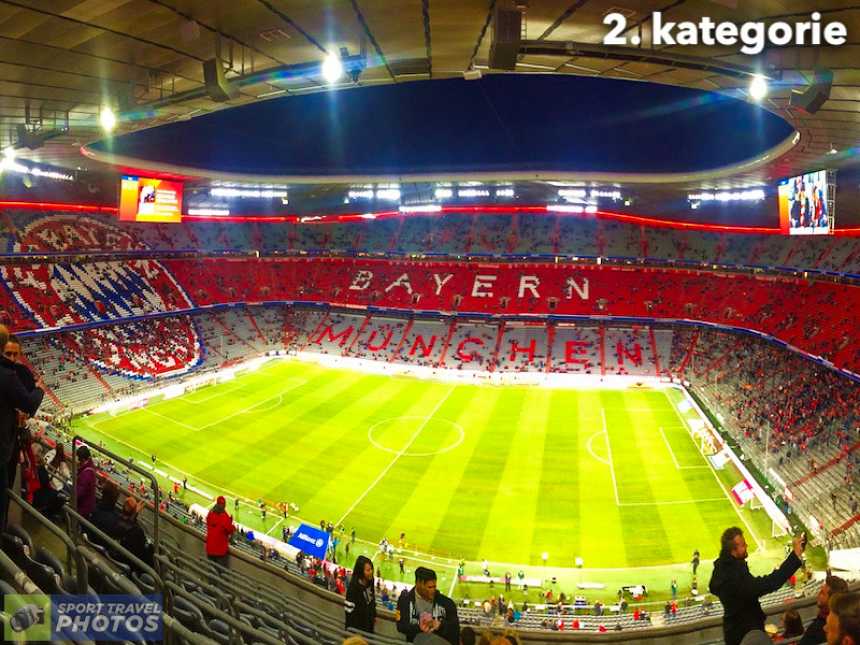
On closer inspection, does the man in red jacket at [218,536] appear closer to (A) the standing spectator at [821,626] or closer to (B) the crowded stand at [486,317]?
(B) the crowded stand at [486,317]

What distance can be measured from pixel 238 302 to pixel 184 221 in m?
11.5

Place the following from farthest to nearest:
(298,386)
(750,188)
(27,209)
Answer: (27,209), (298,386), (750,188)

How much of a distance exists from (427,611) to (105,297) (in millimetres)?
47406

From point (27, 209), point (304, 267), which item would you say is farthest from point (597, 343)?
point (27, 209)

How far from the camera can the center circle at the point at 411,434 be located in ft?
97.0

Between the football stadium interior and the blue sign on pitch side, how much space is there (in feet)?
0.41

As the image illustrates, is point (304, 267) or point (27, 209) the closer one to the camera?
point (27, 209)

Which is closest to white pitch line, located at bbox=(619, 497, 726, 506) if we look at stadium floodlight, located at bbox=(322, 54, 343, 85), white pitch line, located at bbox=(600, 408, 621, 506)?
white pitch line, located at bbox=(600, 408, 621, 506)

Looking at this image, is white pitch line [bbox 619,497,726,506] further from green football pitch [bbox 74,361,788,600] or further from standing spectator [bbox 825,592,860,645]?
standing spectator [bbox 825,592,860,645]

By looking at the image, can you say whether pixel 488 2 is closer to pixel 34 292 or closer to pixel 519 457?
pixel 519 457

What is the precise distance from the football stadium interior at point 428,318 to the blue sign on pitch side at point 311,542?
12 cm

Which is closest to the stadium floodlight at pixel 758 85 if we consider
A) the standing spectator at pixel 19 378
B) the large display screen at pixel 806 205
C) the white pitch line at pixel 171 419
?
the standing spectator at pixel 19 378

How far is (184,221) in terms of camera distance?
192 ft

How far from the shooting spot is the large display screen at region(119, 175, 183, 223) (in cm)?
3061
